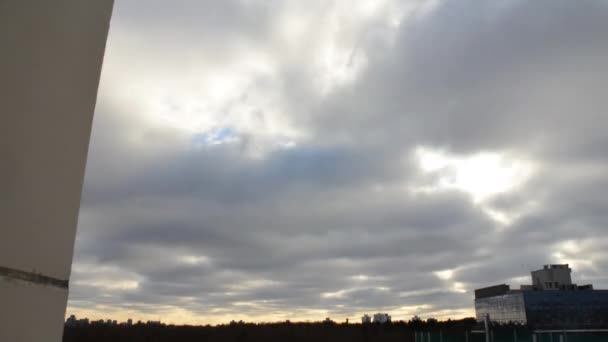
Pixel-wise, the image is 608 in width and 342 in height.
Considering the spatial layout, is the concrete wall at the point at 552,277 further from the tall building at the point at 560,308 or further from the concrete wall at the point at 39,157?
the concrete wall at the point at 39,157

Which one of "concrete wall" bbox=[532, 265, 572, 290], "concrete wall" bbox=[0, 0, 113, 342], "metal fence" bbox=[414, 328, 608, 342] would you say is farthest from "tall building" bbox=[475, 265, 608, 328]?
"concrete wall" bbox=[0, 0, 113, 342]

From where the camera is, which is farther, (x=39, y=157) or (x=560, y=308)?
(x=560, y=308)

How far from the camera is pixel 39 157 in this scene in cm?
165

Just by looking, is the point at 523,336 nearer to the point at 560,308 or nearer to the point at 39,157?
the point at 39,157

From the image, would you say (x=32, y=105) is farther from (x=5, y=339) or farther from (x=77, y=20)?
(x=5, y=339)

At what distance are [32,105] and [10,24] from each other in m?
0.24

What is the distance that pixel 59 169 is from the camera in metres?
1.73

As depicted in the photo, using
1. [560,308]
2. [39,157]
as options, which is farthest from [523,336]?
[560,308]

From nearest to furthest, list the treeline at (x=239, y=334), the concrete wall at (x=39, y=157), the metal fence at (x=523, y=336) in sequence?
the concrete wall at (x=39, y=157) < the metal fence at (x=523, y=336) < the treeline at (x=239, y=334)

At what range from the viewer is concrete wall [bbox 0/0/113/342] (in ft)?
5.09

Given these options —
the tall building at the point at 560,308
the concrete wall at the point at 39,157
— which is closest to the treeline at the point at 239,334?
the tall building at the point at 560,308

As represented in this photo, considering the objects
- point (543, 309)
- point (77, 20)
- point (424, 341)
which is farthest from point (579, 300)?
point (77, 20)

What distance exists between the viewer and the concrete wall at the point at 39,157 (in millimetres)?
1551

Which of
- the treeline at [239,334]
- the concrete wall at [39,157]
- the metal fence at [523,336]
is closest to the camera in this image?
the concrete wall at [39,157]
